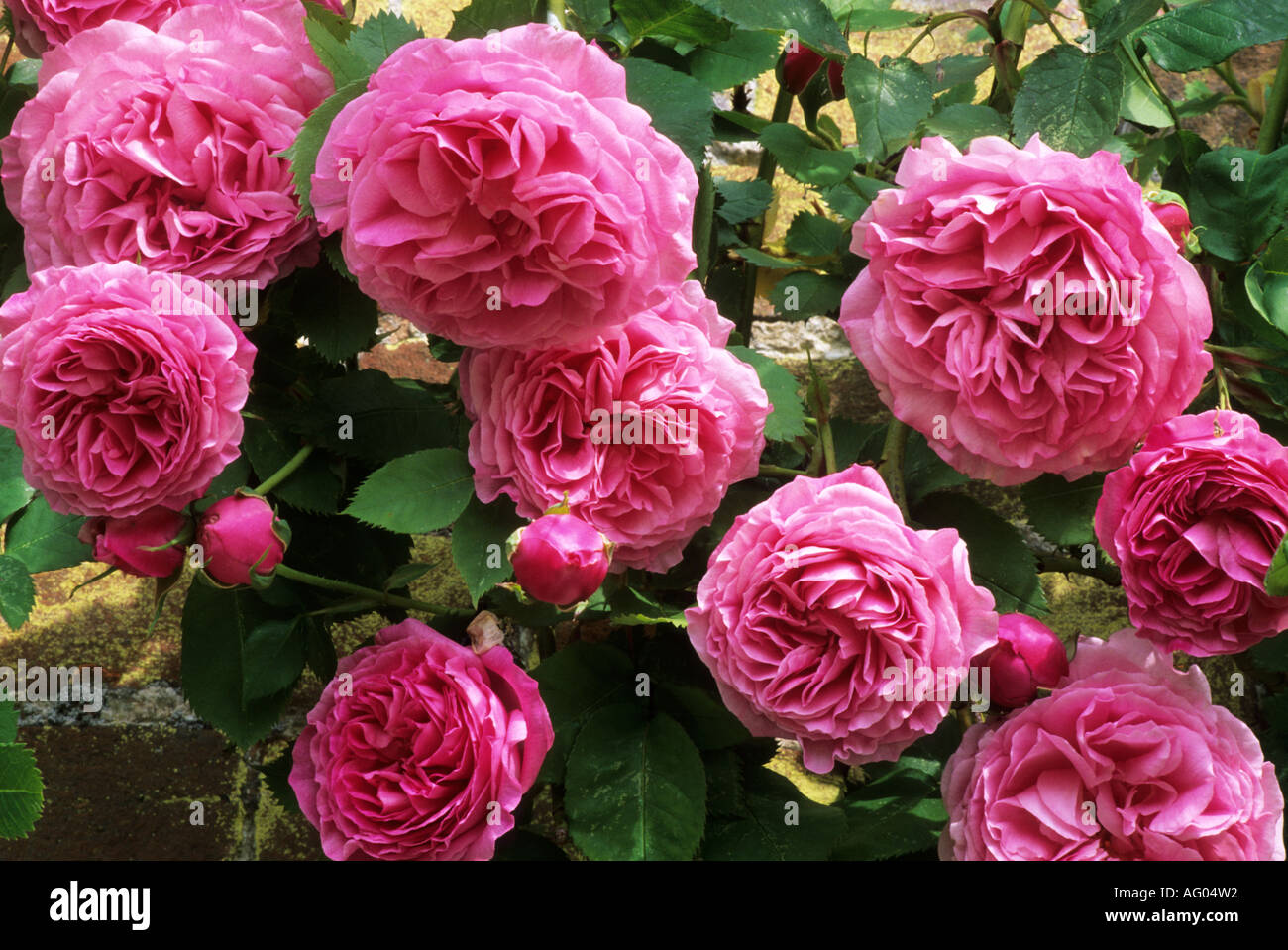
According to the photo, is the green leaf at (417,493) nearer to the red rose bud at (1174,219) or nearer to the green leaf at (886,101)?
the green leaf at (886,101)

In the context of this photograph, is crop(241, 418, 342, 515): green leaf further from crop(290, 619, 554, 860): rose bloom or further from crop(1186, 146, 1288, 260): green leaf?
crop(1186, 146, 1288, 260): green leaf

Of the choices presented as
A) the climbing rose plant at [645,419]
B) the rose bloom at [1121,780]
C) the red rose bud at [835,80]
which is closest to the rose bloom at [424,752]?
the climbing rose plant at [645,419]

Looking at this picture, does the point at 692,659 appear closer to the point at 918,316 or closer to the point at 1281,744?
the point at 918,316

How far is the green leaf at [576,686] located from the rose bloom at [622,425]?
0.13m

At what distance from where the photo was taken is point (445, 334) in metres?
0.58

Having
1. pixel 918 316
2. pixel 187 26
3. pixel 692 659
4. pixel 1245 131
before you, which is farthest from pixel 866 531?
pixel 1245 131

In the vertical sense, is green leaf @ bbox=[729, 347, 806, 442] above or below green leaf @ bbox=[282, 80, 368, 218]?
below

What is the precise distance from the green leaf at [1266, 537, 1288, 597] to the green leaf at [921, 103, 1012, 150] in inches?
11.5

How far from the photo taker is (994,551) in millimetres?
698

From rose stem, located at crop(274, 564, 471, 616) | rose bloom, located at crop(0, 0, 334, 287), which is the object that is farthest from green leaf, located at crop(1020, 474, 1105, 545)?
rose bloom, located at crop(0, 0, 334, 287)

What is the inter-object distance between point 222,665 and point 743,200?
46 cm

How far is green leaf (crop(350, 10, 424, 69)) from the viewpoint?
635 millimetres

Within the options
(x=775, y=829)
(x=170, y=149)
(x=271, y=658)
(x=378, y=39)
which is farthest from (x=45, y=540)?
(x=775, y=829)

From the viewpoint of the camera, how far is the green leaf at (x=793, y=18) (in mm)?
669
